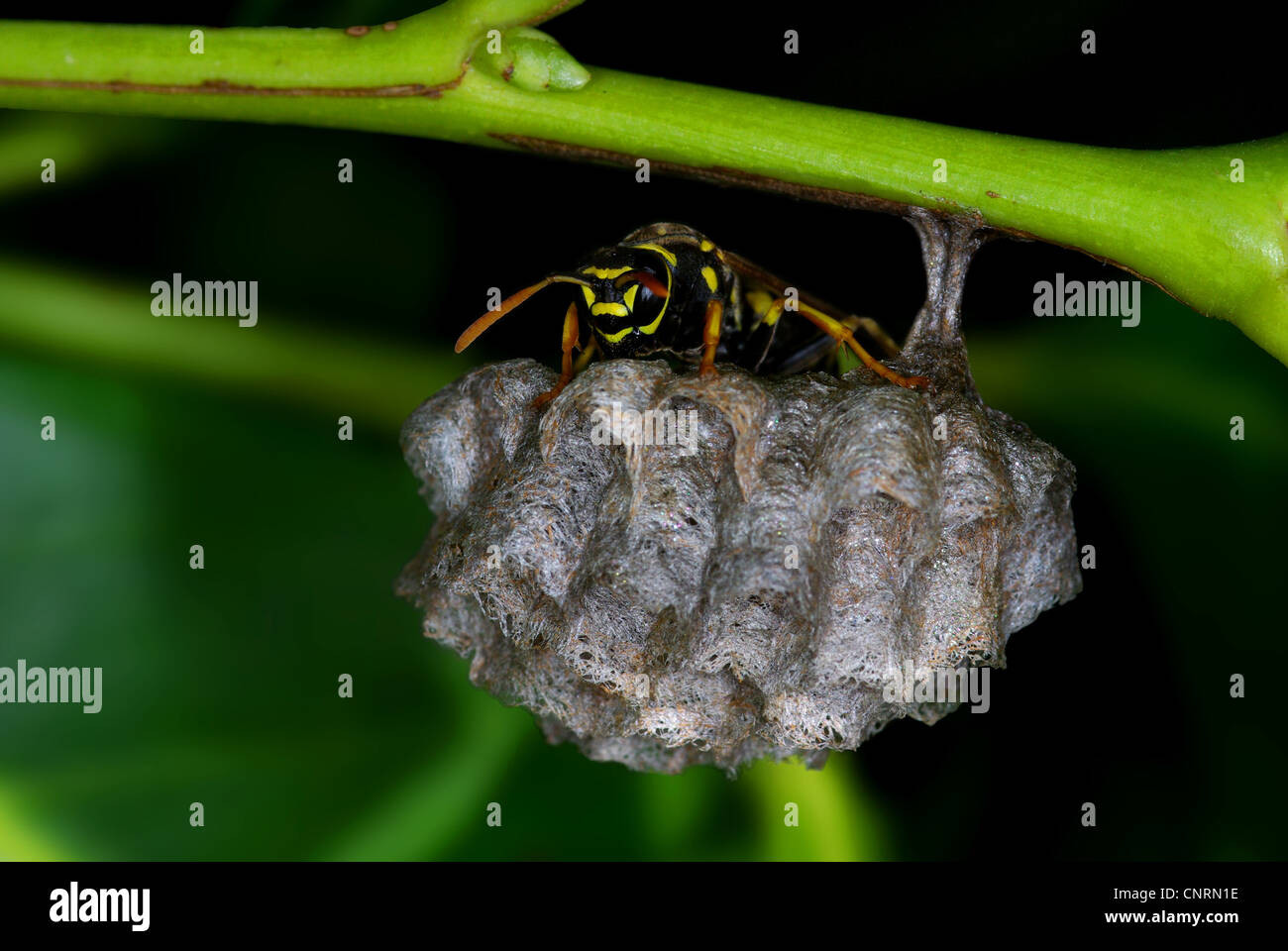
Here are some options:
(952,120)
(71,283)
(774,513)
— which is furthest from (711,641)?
(71,283)

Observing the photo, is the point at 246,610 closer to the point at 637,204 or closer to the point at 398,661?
the point at 398,661

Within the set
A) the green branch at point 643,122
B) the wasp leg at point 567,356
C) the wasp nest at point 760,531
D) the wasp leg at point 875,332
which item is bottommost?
the wasp nest at point 760,531

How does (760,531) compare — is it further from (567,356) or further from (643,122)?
(643,122)

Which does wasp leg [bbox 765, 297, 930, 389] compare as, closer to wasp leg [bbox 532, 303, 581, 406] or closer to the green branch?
the green branch

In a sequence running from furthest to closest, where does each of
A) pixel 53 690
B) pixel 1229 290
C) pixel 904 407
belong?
pixel 53 690, pixel 904 407, pixel 1229 290

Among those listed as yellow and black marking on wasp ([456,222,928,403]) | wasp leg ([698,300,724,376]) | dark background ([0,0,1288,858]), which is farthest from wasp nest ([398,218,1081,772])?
dark background ([0,0,1288,858])

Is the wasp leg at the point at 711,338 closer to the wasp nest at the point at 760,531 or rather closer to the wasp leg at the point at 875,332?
the wasp nest at the point at 760,531

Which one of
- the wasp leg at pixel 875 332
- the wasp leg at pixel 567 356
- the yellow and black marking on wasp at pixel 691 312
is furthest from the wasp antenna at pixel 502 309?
the wasp leg at pixel 875 332

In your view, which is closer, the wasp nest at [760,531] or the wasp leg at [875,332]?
the wasp nest at [760,531]
